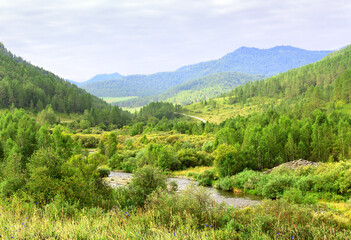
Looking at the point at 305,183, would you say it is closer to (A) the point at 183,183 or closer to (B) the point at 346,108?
(A) the point at 183,183

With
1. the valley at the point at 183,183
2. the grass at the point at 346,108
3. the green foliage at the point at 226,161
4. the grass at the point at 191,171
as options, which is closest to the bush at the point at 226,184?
the valley at the point at 183,183

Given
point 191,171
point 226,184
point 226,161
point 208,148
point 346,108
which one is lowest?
point 191,171

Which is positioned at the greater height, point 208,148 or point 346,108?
point 346,108

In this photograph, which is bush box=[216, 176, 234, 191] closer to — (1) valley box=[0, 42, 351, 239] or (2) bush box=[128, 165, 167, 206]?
(1) valley box=[0, 42, 351, 239]

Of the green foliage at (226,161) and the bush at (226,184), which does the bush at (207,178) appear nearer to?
the green foliage at (226,161)

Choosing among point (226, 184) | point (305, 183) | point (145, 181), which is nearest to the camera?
point (145, 181)

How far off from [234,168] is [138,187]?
43689mm

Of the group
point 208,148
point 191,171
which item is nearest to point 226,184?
point 191,171

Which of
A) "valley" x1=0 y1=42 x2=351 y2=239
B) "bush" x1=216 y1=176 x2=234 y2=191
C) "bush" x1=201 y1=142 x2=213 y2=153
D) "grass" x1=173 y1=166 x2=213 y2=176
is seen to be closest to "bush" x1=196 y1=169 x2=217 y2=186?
"valley" x1=0 y1=42 x2=351 y2=239

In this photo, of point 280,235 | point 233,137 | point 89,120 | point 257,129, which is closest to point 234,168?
point 233,137

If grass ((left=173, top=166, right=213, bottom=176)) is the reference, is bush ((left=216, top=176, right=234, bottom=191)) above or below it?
above

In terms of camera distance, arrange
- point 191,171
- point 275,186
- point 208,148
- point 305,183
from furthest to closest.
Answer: point 208,148
point 191,171
point 275,186
point 305,183

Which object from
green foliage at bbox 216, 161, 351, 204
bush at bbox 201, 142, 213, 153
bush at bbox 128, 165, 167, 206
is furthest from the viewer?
bush at bbox 201, 142, 213, 153

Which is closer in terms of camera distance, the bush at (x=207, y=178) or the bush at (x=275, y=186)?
the bush at (x=275, y=186)
